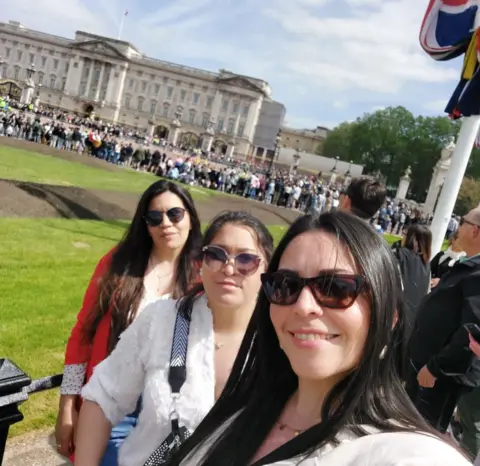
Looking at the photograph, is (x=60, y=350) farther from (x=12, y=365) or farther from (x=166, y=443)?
(x=166, y=443)

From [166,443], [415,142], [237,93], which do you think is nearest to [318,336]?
[166,443]

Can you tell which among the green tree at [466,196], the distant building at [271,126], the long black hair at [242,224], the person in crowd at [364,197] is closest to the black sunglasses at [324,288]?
the long black hair at [242,224]

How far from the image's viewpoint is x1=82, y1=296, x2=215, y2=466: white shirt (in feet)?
5.70

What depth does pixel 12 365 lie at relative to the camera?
189 cm

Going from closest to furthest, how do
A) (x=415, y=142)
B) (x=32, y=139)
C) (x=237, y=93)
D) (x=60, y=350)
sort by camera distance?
(x=60, y=350)
(x=32, y=139)
(x=415, y=142)
(x=237, y=93)

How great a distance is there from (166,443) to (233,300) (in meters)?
0.57

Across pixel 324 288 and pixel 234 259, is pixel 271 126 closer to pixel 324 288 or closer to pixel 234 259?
pixel 234 259

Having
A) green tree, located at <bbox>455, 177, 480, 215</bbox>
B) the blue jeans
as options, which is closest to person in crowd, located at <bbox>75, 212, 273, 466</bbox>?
the blue jeans

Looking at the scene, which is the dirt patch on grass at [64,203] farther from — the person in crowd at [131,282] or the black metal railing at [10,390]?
the black metal railing at [10,390]

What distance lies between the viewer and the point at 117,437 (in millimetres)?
2027

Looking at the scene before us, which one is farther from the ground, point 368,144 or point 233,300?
point 368,144

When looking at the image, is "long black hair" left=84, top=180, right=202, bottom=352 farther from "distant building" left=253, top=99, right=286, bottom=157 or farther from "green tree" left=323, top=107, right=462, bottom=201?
"green tree" left=323, top=107, right=462, bottom=201

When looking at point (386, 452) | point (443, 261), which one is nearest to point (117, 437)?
point (386, 452)

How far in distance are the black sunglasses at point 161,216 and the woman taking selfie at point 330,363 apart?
142 centimetres
